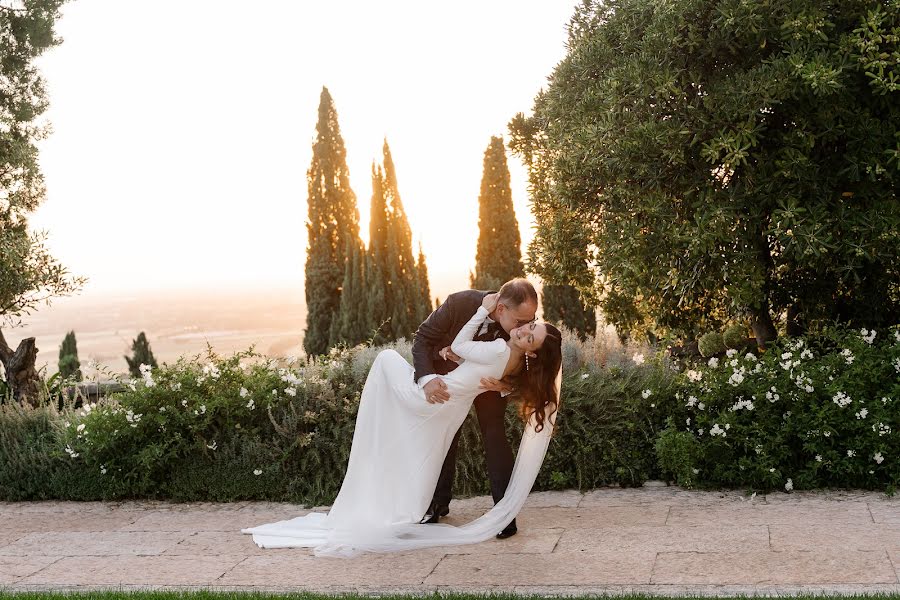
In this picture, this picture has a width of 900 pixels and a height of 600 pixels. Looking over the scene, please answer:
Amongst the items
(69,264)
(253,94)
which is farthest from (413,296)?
(69,264)

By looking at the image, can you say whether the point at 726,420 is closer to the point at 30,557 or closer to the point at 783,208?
the point at 783,208

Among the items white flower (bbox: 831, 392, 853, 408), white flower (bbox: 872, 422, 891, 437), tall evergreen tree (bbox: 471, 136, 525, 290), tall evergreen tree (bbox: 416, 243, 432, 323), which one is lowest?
white flower (bbox: 872, 422, 891, 437)

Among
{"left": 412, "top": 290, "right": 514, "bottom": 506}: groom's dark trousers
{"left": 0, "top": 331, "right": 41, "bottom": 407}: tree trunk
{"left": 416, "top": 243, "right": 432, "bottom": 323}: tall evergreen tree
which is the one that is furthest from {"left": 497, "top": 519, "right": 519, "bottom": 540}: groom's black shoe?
{"left": 416, "top": 243, "right": 432, "bottom": 323}: tall evergreen tree

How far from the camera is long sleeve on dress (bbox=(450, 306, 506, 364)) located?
5.23 metres

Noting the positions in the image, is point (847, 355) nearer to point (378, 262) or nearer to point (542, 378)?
point (542, 378)

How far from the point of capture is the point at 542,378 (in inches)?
209

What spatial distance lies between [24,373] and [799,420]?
7.93 metres

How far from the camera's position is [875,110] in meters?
6.63

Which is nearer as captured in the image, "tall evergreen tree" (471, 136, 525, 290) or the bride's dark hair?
the bride's dark hair

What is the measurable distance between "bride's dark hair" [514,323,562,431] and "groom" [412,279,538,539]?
14cm

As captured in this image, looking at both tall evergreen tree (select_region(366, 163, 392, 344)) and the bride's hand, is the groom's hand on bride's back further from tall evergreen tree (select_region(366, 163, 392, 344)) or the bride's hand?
tall evergreen tree (select_region(366, 163, 392, 344))

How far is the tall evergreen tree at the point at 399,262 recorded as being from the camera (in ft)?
66.6

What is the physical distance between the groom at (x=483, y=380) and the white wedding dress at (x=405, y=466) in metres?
0.07

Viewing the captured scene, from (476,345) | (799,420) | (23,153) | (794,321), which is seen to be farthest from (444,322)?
(23,153)
